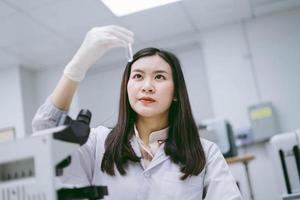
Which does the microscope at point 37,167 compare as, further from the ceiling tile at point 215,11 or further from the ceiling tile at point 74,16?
the ceiling tile at point 215,11

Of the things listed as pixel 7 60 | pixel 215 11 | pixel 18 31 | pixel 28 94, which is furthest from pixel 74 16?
pixel 28 94

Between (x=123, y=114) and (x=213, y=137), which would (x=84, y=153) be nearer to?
(x=123, y=114)

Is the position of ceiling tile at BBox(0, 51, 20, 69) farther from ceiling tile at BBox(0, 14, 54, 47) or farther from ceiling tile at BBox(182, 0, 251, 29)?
ceiling tile at BBox(182, 0, 251, 29)

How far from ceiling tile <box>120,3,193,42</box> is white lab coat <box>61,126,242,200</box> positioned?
2.58 meters

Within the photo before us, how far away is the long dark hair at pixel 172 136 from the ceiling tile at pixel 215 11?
2.34m

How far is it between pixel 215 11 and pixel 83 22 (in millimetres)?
1393

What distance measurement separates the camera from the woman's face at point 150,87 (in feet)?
4.17

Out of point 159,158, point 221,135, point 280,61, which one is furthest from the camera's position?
point 280,61

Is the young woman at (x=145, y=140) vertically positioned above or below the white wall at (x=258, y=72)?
below

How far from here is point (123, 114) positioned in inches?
53.0

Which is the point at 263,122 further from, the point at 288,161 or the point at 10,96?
the point at 10,96

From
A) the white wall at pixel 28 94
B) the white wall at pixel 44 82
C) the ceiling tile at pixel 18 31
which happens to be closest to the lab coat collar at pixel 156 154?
the ceiling tile at pixel 18 31

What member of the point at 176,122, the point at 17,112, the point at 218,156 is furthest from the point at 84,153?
the point at 17,112

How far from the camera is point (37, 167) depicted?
0.65 m
